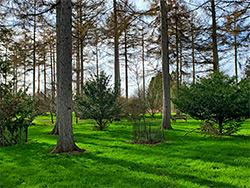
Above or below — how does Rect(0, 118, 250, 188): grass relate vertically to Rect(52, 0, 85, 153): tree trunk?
below

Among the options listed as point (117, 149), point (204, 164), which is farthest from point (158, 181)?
point (117, 149)

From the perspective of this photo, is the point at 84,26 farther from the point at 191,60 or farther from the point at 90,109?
the point at 191,60

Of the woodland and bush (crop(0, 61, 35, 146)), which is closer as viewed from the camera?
Result: the woodland

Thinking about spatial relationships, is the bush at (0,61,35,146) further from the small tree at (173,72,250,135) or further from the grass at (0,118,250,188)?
the small tree at (173,72,250,135)

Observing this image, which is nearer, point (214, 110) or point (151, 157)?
point (151, 157)

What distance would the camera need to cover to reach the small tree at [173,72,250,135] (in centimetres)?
902

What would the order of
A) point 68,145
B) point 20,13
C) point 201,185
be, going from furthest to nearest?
point 20,13 < point 68,145 < point 201,185

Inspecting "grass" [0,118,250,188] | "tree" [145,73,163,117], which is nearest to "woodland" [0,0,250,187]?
"grass" [0,118,250,188]

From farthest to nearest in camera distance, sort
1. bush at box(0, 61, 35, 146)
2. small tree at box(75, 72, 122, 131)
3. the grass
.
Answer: small tree at box(75, 72, 122, 131)
bush at box(0, 61, 35, 146)
the grass

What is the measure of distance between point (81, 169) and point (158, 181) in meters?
1.96

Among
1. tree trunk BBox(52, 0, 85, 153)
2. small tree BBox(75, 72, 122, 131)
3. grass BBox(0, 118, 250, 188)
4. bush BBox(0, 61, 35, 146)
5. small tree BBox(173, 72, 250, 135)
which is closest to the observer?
grass BBox(0, 118, 250, 188)

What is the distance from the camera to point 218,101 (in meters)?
9.17

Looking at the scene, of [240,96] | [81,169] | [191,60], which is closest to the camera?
[81,169]

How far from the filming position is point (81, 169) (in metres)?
5.09
